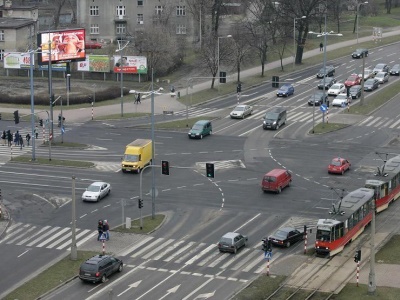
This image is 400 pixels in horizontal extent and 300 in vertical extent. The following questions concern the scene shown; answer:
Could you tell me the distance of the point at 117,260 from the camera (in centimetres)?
6675

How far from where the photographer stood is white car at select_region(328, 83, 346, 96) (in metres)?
130

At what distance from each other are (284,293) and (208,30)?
105378mm

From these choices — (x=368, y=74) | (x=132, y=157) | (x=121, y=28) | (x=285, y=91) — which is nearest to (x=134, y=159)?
(x=132, y=157)

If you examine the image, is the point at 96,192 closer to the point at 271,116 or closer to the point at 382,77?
the point at 271,116

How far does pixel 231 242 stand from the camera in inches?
2773

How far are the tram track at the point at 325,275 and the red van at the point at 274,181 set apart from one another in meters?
11.2

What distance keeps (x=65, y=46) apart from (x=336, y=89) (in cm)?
3748

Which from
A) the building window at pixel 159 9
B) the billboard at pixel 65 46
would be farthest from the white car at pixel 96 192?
the building window at pixel 159 9

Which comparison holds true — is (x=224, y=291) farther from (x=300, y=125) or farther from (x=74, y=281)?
(x=300, y=125)

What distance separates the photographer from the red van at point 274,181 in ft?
279

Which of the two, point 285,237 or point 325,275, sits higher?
point 285,237

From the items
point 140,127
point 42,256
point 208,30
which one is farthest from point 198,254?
point 208,30

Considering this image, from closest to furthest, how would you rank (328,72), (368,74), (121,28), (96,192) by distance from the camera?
(96,192)
(328,72)
(368,74)
(121,28)

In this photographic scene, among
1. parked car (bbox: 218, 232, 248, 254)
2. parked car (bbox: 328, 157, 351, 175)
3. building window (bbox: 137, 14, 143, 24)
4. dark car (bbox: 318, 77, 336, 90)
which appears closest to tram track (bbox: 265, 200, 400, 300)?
parked car (bbox: 218, 232, 248, 254)
